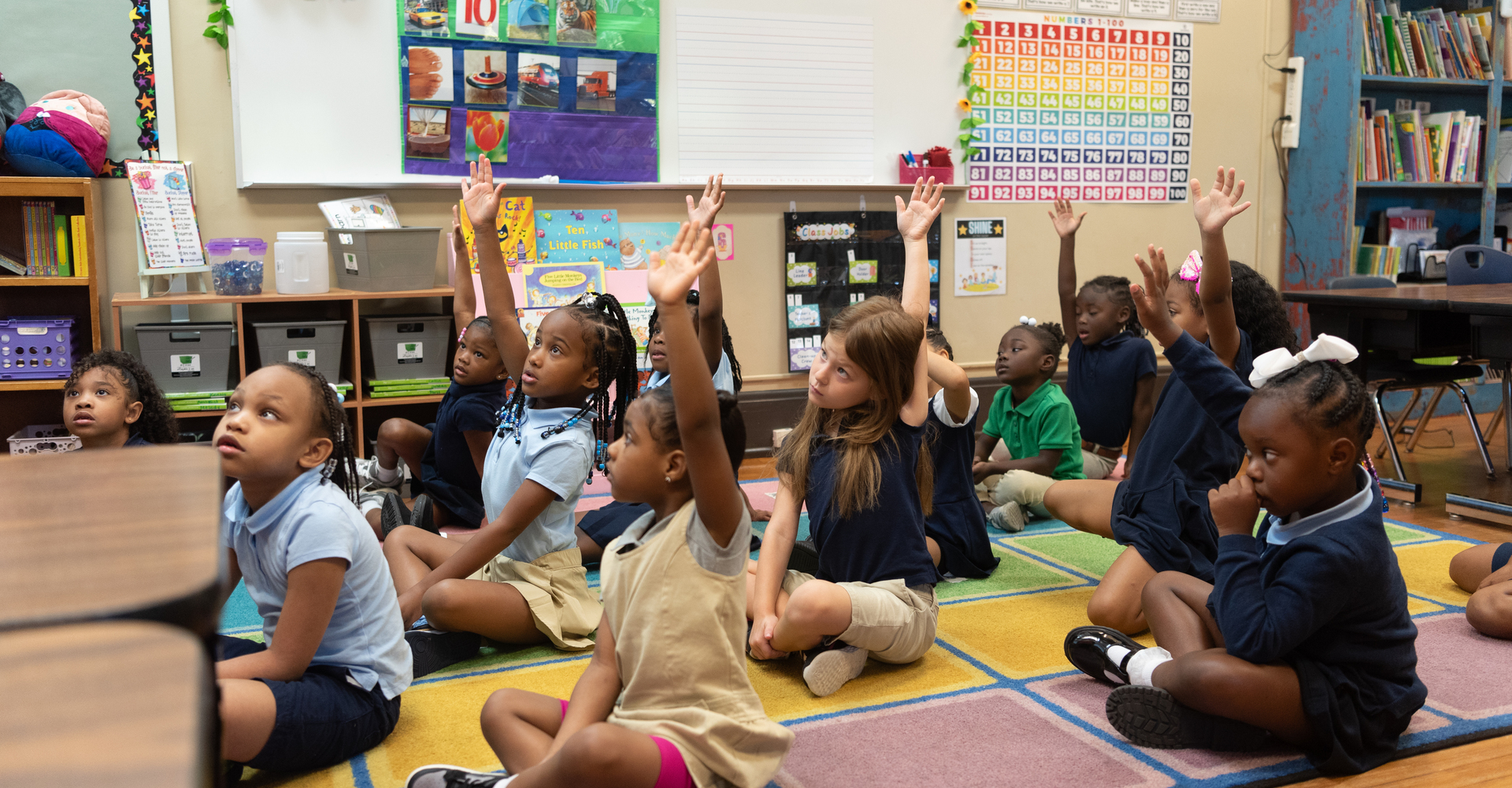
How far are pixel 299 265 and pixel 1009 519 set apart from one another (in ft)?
7.92

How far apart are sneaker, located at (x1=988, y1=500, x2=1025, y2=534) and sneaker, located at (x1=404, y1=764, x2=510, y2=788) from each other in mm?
2030

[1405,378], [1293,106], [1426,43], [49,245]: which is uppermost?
[1426,43]

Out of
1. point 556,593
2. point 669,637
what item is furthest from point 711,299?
point 669,637

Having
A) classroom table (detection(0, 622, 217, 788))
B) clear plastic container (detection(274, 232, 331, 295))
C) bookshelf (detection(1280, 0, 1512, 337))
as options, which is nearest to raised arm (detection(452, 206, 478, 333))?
clear plastic container (detection(274, 232, 331, 295))

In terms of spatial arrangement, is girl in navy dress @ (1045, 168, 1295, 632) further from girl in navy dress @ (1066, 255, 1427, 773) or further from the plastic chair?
the plastic chair

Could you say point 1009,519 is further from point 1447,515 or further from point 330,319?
point 330,319

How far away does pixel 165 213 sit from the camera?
3447mm

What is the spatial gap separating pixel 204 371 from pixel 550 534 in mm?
1951

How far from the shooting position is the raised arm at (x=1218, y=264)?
6.54ft

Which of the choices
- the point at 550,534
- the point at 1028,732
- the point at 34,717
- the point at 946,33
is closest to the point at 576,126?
the point at 946,33

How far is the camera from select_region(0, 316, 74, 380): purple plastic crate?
3.30m

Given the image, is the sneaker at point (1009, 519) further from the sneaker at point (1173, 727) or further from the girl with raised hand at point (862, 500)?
the sneaker at point (1173, 727)

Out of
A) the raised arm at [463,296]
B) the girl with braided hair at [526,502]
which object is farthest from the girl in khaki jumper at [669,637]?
the raised arm at [463,296]

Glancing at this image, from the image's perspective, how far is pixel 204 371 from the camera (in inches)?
137
